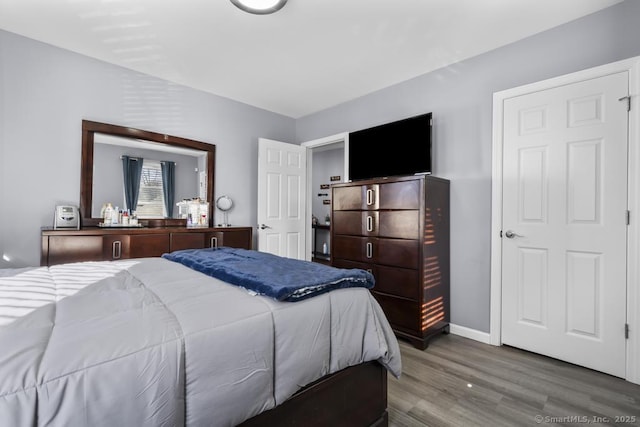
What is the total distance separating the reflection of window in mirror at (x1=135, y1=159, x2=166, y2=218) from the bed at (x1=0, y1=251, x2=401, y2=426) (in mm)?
1864

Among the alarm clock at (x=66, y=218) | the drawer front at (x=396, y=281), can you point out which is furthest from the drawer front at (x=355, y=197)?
the alarm clock at (x=66, y=218)

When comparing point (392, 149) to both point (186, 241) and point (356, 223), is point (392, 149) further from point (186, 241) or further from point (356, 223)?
point (186, 241)

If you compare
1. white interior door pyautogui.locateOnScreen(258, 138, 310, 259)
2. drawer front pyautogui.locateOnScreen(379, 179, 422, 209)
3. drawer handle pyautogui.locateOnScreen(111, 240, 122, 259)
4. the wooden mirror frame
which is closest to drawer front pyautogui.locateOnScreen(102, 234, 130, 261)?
drawer handle pyautogui.locateOnScreen(111, 240, 122, 259)

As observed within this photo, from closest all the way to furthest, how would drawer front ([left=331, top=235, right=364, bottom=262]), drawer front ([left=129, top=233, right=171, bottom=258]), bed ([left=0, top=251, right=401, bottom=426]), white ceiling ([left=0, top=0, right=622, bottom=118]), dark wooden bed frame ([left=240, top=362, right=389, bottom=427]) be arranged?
1. bed ([left=0, top=251, right=401, bottom=426])
2. dark wooden bed frame ([left=240, top=362, right=389, bottom=427])
3. white ceiling ([left=0, top=0, right=622, bottom=118])
4. drawer front ([left=129, top=233, right=171, bottom=258])
5. drawer front ([left=331, top=235, right=364, bottom=262])

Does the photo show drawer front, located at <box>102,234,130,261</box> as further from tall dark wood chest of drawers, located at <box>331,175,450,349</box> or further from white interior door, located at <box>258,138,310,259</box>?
tall dark wood chest of drawers, located at <box>331,175,450,349</box>

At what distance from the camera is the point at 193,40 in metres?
2.69

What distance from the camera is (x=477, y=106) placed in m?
2.90

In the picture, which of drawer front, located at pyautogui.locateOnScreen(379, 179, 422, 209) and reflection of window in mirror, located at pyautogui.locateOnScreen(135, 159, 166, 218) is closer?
drawer front, located at pyautogui.locateOnScreen(379, 179, 422, 209)

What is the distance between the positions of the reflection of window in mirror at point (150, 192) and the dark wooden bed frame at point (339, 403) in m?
3.01

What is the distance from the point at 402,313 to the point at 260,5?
110 inches

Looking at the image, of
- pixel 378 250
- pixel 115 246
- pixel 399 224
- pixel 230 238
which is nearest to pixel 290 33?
pixel 399 224

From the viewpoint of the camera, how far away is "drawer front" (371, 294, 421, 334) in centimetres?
272

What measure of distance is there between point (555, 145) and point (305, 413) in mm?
2691

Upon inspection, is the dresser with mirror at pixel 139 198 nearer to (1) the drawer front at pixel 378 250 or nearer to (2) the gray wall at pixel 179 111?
(2) the gray wall at pixel 179 111
